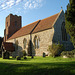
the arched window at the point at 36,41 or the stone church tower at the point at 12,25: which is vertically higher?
the stone church tower at the point at 12,25

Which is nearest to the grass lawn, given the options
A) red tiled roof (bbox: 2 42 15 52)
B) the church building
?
the church building

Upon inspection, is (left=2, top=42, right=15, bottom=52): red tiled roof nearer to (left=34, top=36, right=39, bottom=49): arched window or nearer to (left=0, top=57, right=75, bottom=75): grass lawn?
(left=34, top=36, right=39, bottom=49): arched window

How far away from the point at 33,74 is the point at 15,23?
121 feet

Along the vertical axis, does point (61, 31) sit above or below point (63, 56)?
above

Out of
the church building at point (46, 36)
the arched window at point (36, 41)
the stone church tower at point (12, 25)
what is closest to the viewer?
the church building at point (46, 36)

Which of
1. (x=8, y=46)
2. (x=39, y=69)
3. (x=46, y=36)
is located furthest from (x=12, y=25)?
(x=39, y=69)

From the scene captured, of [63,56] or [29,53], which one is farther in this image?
[29,53]

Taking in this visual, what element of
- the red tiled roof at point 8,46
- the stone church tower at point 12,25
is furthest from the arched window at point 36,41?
the stone church tower at point 12,25

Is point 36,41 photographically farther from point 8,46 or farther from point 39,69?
point 39,69

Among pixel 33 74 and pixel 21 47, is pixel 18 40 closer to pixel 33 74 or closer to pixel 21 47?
pixel 21 47

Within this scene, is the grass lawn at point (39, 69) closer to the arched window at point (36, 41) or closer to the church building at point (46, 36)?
the church building at point (46, 36)

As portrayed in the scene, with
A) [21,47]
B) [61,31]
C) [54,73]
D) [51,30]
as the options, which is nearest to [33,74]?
[54,73]

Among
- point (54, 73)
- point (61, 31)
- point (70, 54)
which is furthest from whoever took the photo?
point (61, 31)

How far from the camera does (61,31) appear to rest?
Answer: 2228 centimetres
